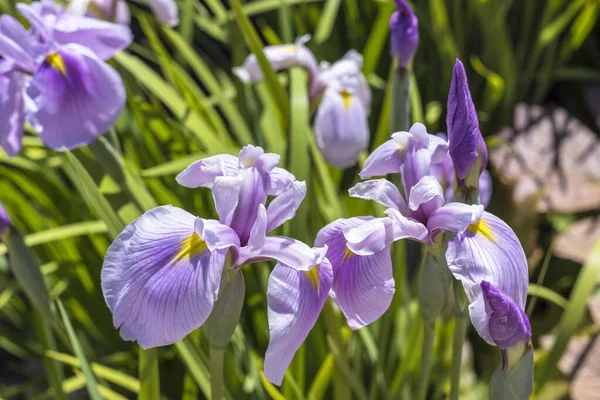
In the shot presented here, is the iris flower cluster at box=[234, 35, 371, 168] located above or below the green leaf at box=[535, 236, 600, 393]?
above

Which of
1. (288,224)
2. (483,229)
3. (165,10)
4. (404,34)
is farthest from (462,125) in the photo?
(165,10)

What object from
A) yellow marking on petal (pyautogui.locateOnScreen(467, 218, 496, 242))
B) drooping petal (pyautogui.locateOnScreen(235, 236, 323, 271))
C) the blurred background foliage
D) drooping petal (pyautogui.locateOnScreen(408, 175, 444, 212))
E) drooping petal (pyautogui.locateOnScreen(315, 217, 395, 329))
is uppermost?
drooping petal (pyautogui.locateOnScreen(408, 175, 444, 212))

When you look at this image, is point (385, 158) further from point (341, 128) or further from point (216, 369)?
point (341, 128)

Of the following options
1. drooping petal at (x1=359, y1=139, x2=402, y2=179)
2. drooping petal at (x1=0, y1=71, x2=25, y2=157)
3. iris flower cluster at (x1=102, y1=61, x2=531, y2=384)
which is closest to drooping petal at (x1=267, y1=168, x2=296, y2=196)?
iris flower cluster at (x1=102, y1=61, x2=531, y2=384)

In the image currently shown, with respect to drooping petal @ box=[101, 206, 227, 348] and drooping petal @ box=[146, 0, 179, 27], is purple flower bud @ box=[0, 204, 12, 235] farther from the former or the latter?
drooping petal @ box=[146, 0, 179, 27]

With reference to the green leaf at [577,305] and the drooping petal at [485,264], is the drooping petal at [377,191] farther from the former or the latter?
the green leaf at [577,305]

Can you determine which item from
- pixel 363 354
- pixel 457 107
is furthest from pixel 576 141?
pixel 457 107

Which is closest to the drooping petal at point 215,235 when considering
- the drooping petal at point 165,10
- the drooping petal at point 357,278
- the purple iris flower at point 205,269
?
the purple iris flower at point 205,269
